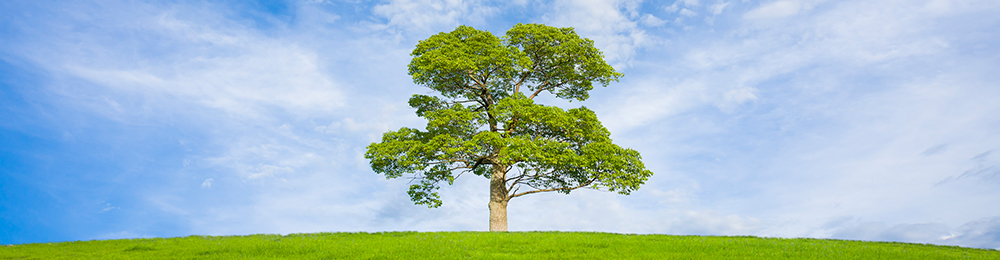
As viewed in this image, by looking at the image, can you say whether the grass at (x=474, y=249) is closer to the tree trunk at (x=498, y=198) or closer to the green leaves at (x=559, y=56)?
the tree trunk at (x=498, y=198)

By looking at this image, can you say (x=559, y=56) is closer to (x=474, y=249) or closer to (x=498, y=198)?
(x=498, y=198)

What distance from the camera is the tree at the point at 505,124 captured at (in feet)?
81.0

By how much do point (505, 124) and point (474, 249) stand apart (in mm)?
10429

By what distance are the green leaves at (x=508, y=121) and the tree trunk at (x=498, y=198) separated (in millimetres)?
138

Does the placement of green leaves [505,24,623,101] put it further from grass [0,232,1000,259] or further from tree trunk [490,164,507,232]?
grass [0,232,1000,259]

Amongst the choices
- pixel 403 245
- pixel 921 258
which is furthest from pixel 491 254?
pixel 921 258

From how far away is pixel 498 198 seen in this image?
26.5 meters

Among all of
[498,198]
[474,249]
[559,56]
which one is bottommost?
[474,249]

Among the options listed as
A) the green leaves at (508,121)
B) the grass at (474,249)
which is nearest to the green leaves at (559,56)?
the green leaves at (508,121)

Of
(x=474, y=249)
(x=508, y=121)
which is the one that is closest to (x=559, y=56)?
(x=508, y=121)

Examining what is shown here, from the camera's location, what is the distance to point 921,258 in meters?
15.5

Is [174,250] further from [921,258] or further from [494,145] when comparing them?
[921,258]

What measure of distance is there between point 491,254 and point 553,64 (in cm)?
1563

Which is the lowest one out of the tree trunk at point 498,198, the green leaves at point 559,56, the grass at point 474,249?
the grass at point 474,249
